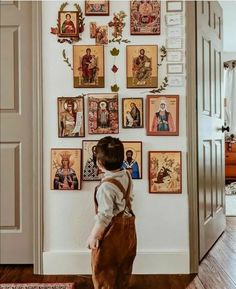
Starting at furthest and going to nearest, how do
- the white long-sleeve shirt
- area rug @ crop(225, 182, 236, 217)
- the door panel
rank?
area rug @ crop(225, 182, 236, 217)
the door panel
the white long-sleeve shirt

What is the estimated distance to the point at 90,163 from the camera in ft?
7.84

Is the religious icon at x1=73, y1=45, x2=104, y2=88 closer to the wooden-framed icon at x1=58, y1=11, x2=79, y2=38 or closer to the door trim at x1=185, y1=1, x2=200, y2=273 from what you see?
the wooden-framed icon at x1=58, y1=11, x2=79, y2=38

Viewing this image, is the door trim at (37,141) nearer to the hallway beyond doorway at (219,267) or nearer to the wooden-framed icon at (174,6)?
the wooden-framed icon at (174,6)

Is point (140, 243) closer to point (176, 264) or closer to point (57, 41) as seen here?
point (176, 264)

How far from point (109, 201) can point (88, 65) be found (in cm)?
92

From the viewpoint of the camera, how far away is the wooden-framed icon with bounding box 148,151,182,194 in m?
2.39

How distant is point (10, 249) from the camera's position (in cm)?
251

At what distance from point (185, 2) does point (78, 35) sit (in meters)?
0.68

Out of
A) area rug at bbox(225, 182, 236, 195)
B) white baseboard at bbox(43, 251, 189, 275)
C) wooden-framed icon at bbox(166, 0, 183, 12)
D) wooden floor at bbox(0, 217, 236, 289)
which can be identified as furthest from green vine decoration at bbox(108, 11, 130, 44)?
area rug at bbox(225, 182, 236, 195)

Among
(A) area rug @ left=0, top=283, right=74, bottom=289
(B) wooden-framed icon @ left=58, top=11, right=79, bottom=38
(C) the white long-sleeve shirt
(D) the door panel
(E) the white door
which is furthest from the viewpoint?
(D) the door panel

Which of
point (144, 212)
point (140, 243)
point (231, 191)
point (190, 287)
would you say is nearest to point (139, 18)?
point (144, 212)

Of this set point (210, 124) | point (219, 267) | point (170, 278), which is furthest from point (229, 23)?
point (170, 278)

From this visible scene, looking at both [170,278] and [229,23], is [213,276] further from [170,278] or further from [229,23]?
[229,23]

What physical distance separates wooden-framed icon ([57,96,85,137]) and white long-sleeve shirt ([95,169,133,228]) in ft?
1.84
